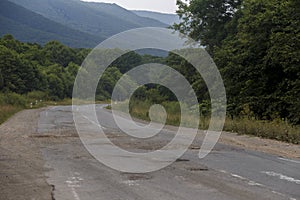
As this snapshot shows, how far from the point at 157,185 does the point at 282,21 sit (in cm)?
1871

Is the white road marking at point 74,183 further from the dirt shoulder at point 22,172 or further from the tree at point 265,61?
the tree at point 265,61

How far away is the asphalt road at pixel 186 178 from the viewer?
6.88 m

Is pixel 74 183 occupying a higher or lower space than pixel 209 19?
lower

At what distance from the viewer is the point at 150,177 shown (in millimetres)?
8336

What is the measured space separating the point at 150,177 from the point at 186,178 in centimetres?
70

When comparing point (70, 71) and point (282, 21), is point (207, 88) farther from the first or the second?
point (70, 71)

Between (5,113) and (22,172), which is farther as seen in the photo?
(5,113)

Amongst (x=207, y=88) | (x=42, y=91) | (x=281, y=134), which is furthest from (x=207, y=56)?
(x=42, y=91)

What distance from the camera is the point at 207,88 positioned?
32938 mm

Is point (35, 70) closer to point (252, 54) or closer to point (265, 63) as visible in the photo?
point (252, 54)

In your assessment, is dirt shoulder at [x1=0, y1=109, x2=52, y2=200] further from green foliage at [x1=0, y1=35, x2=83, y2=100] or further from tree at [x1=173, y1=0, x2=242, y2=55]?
green foliage at [x1=0, y1=35, x2=83, y2=100]

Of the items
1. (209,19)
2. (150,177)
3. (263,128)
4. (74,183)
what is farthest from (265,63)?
(74,183)

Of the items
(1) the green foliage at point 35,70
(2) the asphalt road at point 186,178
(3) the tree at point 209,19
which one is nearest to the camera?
(2) the asphalt road at point 186,178

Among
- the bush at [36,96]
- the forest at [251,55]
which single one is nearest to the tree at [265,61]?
the forest at [251,55]
